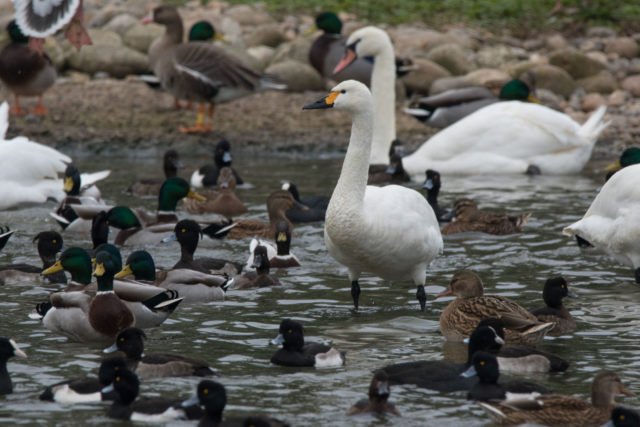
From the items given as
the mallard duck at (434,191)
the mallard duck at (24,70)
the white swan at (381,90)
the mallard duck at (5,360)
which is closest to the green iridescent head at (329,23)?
the white swan at (381,90)

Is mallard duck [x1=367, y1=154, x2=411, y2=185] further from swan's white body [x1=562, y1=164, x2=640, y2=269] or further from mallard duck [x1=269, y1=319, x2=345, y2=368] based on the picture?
mallard duck [x1=269, y1=319, x2=345, y2=368]

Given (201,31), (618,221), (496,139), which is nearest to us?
(618,221)

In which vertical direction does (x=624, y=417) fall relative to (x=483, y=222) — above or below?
below

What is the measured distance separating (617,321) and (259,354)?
2958 millimetres

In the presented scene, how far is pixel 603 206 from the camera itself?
35.3ft

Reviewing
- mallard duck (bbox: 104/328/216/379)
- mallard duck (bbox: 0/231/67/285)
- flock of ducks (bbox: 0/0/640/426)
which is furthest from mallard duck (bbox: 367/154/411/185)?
mallard duck (bbox: 104/328/216/379)

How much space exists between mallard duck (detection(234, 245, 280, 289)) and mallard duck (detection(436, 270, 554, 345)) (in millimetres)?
2045

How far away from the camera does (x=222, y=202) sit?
1446 centimetres

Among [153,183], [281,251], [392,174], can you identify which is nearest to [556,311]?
[281,251]

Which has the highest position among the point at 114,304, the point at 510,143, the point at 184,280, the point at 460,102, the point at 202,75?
the point at 202,75

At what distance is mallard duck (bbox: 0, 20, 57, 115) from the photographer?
19.7 m

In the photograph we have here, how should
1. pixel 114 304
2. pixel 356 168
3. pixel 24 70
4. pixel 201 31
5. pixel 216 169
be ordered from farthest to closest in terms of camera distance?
pixel 201 31, pixel 24 70, pixel 216 169, pixel 356 168, pixel 114 304

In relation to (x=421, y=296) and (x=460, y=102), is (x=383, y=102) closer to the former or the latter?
(x=460, y=102)

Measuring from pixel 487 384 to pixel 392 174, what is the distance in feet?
29.0
